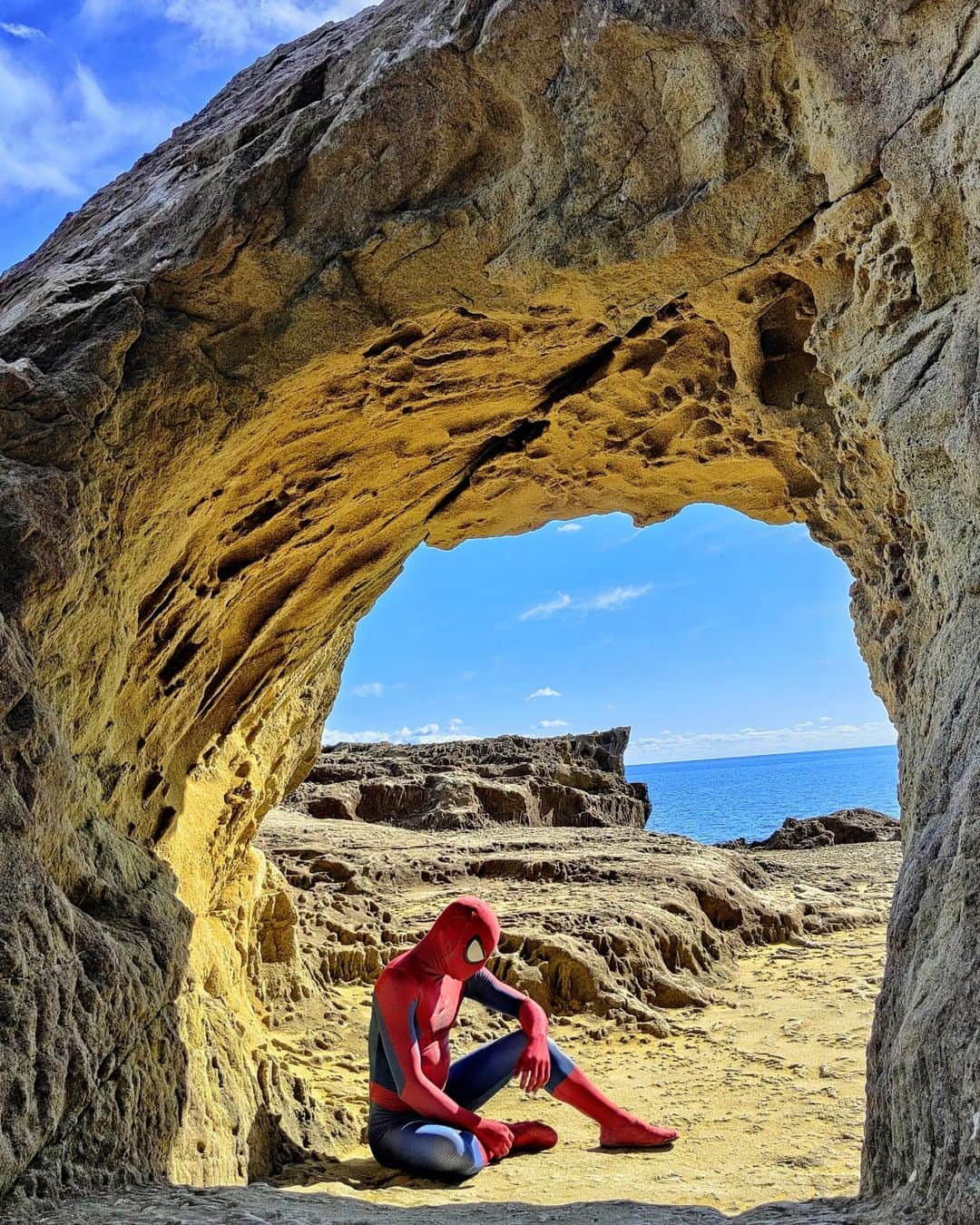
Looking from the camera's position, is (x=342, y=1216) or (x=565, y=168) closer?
(x=342, y=1216)

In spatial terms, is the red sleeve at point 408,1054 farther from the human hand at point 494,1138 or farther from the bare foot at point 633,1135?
the bare foot at point 633,1135

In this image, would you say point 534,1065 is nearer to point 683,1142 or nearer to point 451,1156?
point 451,1156

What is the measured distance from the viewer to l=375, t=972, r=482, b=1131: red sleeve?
445 centimetres

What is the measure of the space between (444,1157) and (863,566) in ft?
11.4

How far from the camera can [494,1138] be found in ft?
15.3

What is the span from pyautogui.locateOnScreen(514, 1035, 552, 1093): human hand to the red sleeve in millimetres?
291

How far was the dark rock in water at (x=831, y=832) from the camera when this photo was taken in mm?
18844

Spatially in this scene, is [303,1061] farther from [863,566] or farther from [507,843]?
[507,843]

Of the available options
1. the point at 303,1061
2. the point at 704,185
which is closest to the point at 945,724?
the point at 704,185

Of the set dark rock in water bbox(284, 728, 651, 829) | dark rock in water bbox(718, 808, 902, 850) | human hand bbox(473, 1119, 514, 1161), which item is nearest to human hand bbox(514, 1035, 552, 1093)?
human hand bbox(473, 1119, 514, 1161)

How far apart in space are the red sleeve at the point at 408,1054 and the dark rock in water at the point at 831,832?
1523 cm

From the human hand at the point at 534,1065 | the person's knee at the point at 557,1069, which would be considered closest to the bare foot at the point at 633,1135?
the person's knee at the point at 557,1069

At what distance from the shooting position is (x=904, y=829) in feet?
11.1

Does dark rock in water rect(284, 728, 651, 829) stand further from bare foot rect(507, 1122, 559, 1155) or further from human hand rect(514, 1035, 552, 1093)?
human hand rect(514, 1035, 552, 1093)
